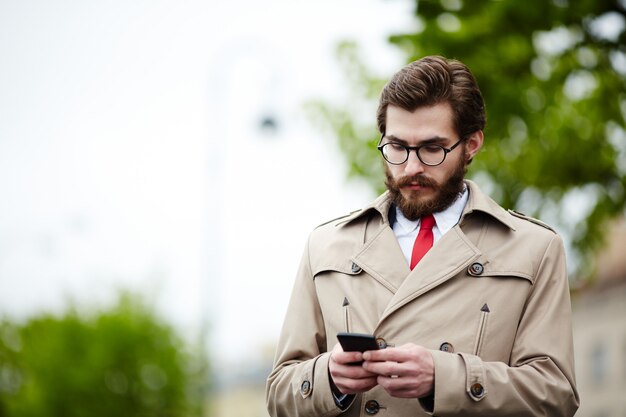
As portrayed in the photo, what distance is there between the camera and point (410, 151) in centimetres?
380

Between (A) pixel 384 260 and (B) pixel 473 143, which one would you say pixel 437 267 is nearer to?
(A) pixel 384 260

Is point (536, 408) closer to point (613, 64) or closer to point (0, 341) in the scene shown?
point (613, 64)

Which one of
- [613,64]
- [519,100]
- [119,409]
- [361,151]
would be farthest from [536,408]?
[119,409]

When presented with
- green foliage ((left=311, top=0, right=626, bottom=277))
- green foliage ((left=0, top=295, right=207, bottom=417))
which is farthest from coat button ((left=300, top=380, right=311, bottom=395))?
green foliage ((left=0, top=295, right=207, bottom=417))

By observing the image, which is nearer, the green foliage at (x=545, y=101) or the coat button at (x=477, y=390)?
the coat button at (x=477, y=390)

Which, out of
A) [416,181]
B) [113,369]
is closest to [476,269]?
[416,181]

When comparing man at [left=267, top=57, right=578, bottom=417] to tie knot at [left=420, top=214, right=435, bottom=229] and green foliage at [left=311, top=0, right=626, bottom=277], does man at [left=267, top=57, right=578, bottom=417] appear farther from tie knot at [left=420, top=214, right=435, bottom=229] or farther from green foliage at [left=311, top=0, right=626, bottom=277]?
green foliage at [left=311, top=0, right=626, bottom=277]

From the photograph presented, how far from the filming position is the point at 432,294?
3.77m

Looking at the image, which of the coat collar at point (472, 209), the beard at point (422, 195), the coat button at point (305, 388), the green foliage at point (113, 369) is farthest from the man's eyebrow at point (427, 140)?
the green foliage at point (113, 369)

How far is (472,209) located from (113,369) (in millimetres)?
34048

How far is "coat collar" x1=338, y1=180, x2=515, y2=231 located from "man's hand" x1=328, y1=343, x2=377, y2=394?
2.35 ft

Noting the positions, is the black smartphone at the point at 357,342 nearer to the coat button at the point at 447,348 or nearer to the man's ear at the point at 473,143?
the coat button at the point at 447,348

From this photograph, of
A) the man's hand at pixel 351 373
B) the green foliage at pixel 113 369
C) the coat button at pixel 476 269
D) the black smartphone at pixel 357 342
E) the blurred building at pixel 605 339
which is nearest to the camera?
the black smartphone at pixel 357 342

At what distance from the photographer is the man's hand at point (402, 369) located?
3363 millimetres
